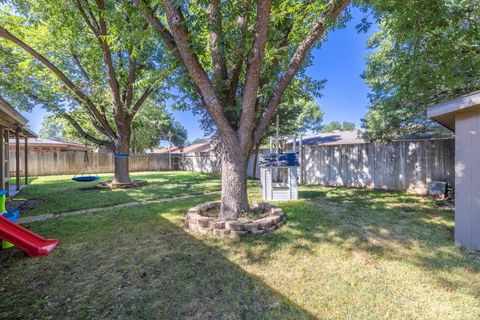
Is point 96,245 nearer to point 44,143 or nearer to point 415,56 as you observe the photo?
point 415,56

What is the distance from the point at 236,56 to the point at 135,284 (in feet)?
12.5

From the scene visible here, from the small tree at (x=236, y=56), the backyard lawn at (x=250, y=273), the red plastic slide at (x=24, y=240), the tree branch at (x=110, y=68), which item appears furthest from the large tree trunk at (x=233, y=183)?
the tree branch at (x=110, y=68)

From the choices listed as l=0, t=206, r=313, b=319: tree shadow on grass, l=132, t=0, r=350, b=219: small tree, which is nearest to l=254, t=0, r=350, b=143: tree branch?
l=132, t=0, r=350, b=219: small tree

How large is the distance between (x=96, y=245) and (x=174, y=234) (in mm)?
1143

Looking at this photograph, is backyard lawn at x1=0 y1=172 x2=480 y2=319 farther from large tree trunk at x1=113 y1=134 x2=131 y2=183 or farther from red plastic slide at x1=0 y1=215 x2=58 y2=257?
large tree trunk at x1=113 y1=134 x2=131 y2=183

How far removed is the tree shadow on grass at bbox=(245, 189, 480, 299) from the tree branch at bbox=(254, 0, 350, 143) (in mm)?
1901

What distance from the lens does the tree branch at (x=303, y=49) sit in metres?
3.73

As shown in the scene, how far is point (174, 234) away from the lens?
3.95m

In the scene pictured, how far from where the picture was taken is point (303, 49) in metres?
3.98

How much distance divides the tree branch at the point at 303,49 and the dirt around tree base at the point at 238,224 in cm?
145

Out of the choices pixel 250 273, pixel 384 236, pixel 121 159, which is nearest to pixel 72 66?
pixel 121 159

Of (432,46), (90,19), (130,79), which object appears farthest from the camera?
(130,79)

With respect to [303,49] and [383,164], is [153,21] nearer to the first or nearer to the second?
[303,49]

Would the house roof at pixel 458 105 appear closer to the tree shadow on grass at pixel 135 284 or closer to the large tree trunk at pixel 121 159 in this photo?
the tree shadow on grass at pixel 135 284
